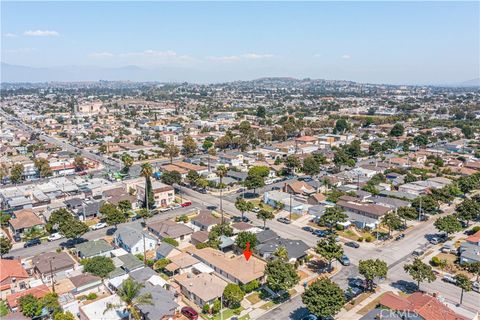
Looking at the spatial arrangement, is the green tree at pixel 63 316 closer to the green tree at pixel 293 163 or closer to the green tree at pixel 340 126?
the green tree at pixel 293 163

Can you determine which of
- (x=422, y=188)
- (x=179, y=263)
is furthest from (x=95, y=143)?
(x=422, y=188)

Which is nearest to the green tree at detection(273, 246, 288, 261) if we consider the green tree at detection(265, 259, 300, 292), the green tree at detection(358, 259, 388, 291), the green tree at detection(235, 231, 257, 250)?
the green tree at detection(265, 259, 300, 292)

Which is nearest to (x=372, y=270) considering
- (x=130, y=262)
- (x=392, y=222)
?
(x=392, y=222)

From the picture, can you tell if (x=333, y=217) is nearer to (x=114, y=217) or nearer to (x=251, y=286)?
(x=251, y=286)

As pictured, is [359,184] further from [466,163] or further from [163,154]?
[163,154]

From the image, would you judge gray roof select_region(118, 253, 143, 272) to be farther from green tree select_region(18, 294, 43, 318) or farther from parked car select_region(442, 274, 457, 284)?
parked car select_region(442, 274, 457, 284)
